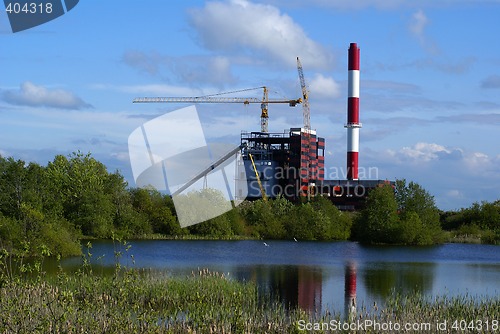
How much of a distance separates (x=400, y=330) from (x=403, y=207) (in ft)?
198

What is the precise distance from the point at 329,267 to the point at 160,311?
2189cm

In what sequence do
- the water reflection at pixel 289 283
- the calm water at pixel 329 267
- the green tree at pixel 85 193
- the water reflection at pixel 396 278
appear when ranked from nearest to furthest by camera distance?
the water reflection at pixel 289 283, the calm water at pixel 329 267, the water reflection at pixel 396 278, the green tree at pixel 85 193

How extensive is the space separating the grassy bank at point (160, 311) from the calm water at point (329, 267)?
2273 millimetres

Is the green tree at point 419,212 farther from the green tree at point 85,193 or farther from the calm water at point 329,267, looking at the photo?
the green tree at point 85,193

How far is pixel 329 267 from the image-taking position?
41.2 metres

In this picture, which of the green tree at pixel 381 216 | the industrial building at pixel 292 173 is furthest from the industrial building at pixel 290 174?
the green tree at pixel 381 216

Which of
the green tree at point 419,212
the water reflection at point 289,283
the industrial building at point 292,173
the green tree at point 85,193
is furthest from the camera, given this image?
the industrial building at point 292,173

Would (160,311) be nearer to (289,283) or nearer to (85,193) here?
(289,283)

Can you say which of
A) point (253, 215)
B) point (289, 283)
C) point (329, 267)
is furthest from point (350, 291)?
point (253, 215)

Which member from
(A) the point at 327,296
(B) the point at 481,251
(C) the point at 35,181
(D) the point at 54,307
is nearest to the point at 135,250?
(C) the point at 35,181

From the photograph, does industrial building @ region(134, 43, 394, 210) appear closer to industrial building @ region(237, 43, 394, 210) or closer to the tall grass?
industrial building @ region(237, 43, 394, 210)

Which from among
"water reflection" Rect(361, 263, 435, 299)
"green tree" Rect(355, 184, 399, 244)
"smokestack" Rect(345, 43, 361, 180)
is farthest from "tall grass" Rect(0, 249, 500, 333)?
"smokestack" Rect(345, 43, 361, 180)

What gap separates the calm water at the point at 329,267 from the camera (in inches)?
1144

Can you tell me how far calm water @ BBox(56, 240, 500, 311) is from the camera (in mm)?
29062
